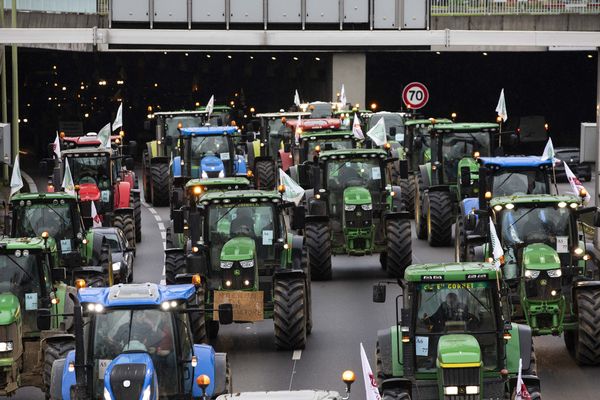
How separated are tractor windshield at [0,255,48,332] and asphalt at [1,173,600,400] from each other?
3.86 ft

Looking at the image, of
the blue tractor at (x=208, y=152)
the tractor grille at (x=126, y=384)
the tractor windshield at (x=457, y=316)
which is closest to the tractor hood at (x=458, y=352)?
the tractor windshield at (x=457, y=316)

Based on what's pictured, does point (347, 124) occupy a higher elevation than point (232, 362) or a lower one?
higher

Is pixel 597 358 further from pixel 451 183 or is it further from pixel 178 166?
pixel 178 166

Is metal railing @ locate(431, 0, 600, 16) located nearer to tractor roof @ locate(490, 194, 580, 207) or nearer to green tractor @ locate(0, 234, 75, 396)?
Answer: tractor roof @ locate(490, 194, 580, 207)

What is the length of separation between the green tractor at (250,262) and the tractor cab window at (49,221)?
3.14m

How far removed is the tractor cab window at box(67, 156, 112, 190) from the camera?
124 ft

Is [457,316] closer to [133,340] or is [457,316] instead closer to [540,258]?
[133,340]

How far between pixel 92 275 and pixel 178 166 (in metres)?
17.8

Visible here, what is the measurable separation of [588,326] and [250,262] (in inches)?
204

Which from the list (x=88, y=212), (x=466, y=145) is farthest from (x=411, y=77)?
(x=88, y=212)

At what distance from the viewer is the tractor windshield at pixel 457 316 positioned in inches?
750

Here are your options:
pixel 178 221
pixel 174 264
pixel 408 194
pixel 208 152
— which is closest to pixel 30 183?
pixel 208 152

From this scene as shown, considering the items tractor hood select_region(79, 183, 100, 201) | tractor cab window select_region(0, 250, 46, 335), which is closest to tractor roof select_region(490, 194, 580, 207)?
tractor cab window select_region(0, 250, 46, 335)

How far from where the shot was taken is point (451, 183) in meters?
37.6
